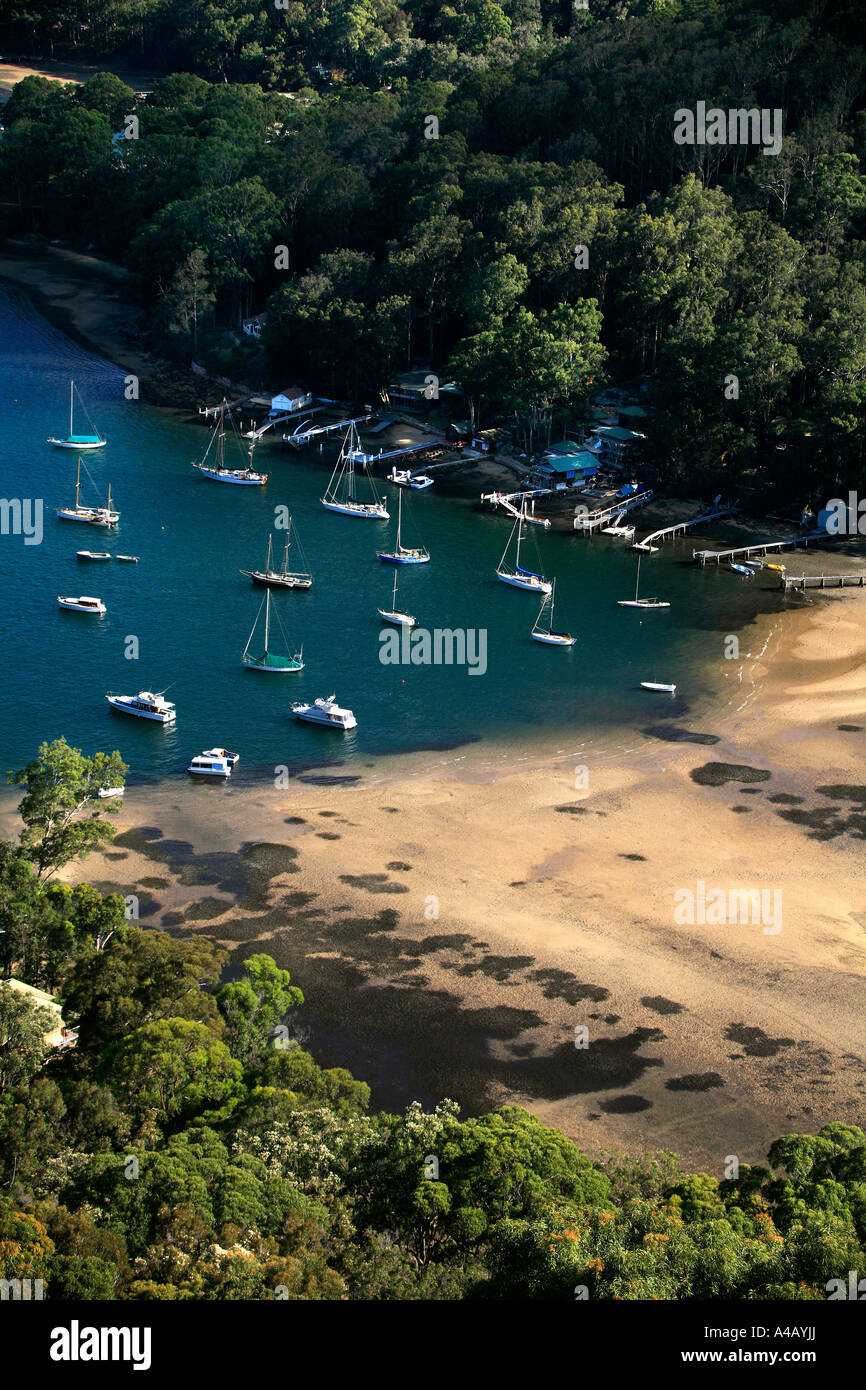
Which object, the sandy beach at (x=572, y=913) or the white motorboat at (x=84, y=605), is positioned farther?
the white motorboat at (x=84, y=605)

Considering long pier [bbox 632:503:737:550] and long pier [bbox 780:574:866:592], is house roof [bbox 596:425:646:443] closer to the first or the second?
long pier [bbox 632:503:737:550]

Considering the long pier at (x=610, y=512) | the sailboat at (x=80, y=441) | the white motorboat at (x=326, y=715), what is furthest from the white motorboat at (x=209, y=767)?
the sailboat at (x=80, y=441)

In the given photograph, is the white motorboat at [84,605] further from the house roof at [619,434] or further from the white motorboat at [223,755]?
the house roof at [619,434]

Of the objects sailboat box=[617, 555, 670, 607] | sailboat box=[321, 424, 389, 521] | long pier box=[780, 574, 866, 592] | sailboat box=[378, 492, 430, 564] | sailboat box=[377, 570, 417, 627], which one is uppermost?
sailboat box=[321, 424, 389, 521]

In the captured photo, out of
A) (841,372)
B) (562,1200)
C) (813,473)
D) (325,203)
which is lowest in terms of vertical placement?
(562,1200)

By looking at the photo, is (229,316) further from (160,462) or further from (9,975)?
(9,975)

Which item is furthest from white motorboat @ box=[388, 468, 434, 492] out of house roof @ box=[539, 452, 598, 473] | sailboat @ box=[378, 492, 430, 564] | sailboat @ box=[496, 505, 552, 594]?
sailboat @ box=[496, 505, 552, 594]

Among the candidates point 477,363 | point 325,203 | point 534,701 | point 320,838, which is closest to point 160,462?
point 477,363
